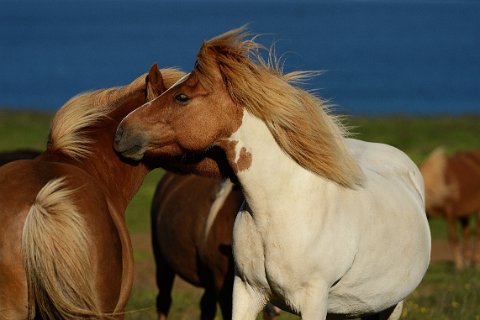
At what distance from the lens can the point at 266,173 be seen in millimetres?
5277

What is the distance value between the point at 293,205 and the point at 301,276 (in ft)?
1.22

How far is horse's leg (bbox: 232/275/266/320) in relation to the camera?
17.5 feet

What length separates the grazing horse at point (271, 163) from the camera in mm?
5172

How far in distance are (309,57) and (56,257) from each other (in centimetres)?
9669

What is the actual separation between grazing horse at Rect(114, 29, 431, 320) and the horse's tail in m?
0.67

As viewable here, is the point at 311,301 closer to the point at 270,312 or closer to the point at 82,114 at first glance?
the point at 82,114

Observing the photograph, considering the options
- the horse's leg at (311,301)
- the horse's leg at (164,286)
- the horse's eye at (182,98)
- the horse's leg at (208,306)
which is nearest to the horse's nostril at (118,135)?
the horse's eye at (182,98)

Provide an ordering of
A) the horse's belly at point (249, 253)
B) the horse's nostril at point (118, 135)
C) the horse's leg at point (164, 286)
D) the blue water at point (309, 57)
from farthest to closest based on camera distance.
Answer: the blue water at point (309, 57) → the horse's leg at point (164, 286) → the horse's nostril at point (118, 135) → the horse's belly at point (249, 253)

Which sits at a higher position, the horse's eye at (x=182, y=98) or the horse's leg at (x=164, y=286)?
the horse's eye at (x=182, y=98)

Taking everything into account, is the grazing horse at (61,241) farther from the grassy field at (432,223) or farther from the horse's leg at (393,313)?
the horse's leg at (393,313)

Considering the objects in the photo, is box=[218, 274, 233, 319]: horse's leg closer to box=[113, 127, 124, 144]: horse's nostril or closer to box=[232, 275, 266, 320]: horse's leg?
box=[232, 275, 266, 320]: horse's leg

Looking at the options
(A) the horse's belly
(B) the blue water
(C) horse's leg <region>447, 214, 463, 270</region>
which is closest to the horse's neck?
(A) the horse's belly

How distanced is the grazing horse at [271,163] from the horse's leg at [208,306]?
3.31 meters

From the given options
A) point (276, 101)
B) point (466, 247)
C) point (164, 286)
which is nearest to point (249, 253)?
point (276, 101)
